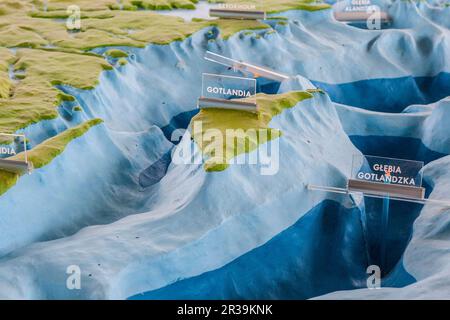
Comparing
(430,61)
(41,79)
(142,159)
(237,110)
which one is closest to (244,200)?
(237,110)

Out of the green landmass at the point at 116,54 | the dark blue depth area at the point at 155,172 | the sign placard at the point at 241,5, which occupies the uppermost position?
the sign placard at the point at 241,5

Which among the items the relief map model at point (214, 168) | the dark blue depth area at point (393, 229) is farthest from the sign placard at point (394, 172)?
the dark blue depth area at point (393, 229)

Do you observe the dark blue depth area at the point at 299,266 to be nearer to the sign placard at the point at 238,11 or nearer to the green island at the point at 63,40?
the green island at the point at 63,40

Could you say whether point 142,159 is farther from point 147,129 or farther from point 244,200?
point 244,200

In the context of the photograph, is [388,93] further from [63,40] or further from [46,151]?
[46,151]

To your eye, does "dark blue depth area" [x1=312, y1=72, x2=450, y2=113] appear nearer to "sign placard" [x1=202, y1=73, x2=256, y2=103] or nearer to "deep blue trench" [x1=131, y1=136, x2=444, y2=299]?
"deep blue trench" [x1=131, y1=136, x2=444, y2=299]

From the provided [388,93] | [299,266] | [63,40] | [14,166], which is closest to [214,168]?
[299,266]

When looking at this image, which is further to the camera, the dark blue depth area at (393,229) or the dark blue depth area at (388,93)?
the dark blue depth area at (388,93)
